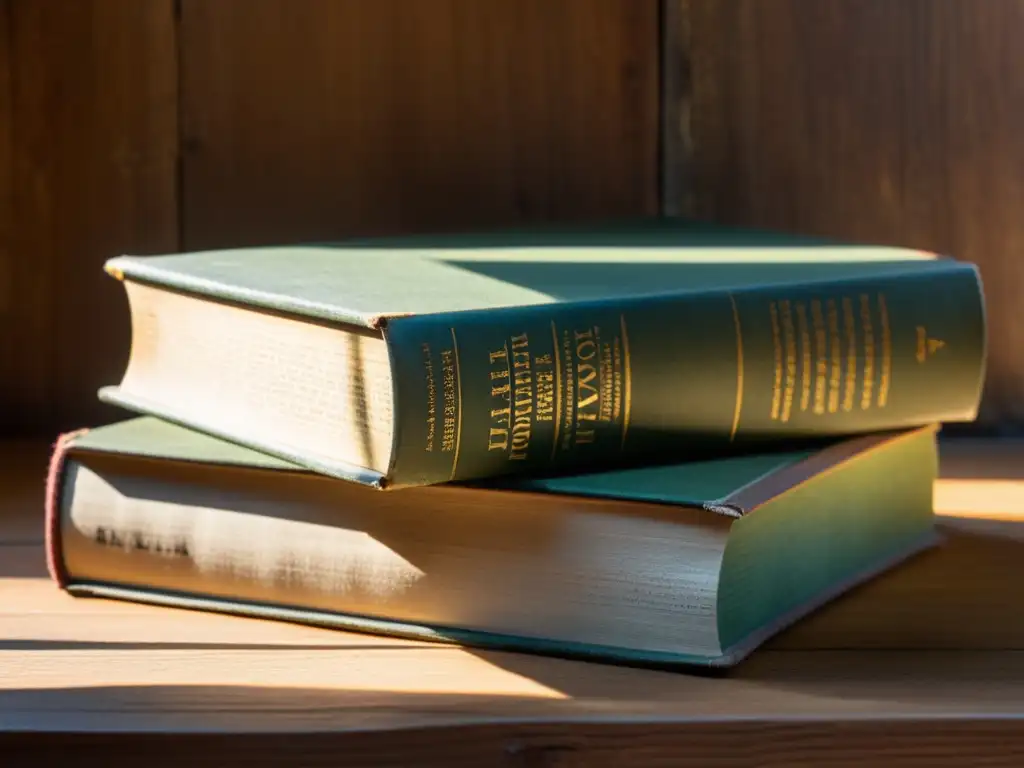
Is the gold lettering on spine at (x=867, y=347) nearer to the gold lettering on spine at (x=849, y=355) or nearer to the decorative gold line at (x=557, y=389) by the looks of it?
the gold lettering on spine at (x=849, y=355)

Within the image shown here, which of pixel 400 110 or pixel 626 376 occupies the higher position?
pixel 400 110

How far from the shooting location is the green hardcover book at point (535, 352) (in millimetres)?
570

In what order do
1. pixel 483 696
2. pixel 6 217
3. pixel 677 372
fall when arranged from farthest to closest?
1. pixel 6 217
2. pixel 677 372
3. pixel 483 696

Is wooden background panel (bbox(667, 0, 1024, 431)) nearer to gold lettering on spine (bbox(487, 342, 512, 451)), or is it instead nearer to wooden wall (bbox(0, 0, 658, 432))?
wooden wall (bbox(0, 0, 658, 432))

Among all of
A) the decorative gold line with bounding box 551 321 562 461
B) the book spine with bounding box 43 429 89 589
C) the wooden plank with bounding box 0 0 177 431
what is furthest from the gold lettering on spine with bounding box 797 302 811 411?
the wooden plank with bounding box 0 0 177 431

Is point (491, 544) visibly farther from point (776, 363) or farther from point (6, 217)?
point (6, 217)

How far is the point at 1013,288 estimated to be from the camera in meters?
1.02

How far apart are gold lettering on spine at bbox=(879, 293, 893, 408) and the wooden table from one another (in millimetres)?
103

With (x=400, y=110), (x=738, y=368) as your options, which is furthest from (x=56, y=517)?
(x=400, y=110)

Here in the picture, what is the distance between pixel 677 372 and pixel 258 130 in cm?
46

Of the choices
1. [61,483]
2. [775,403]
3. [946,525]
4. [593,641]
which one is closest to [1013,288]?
[946,525]

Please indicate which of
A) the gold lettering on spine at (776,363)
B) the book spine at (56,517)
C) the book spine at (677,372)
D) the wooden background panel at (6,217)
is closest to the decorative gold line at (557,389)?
the book spine at (677,372)

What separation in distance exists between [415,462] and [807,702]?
0.57 ft

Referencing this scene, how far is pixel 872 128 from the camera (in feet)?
3.29
